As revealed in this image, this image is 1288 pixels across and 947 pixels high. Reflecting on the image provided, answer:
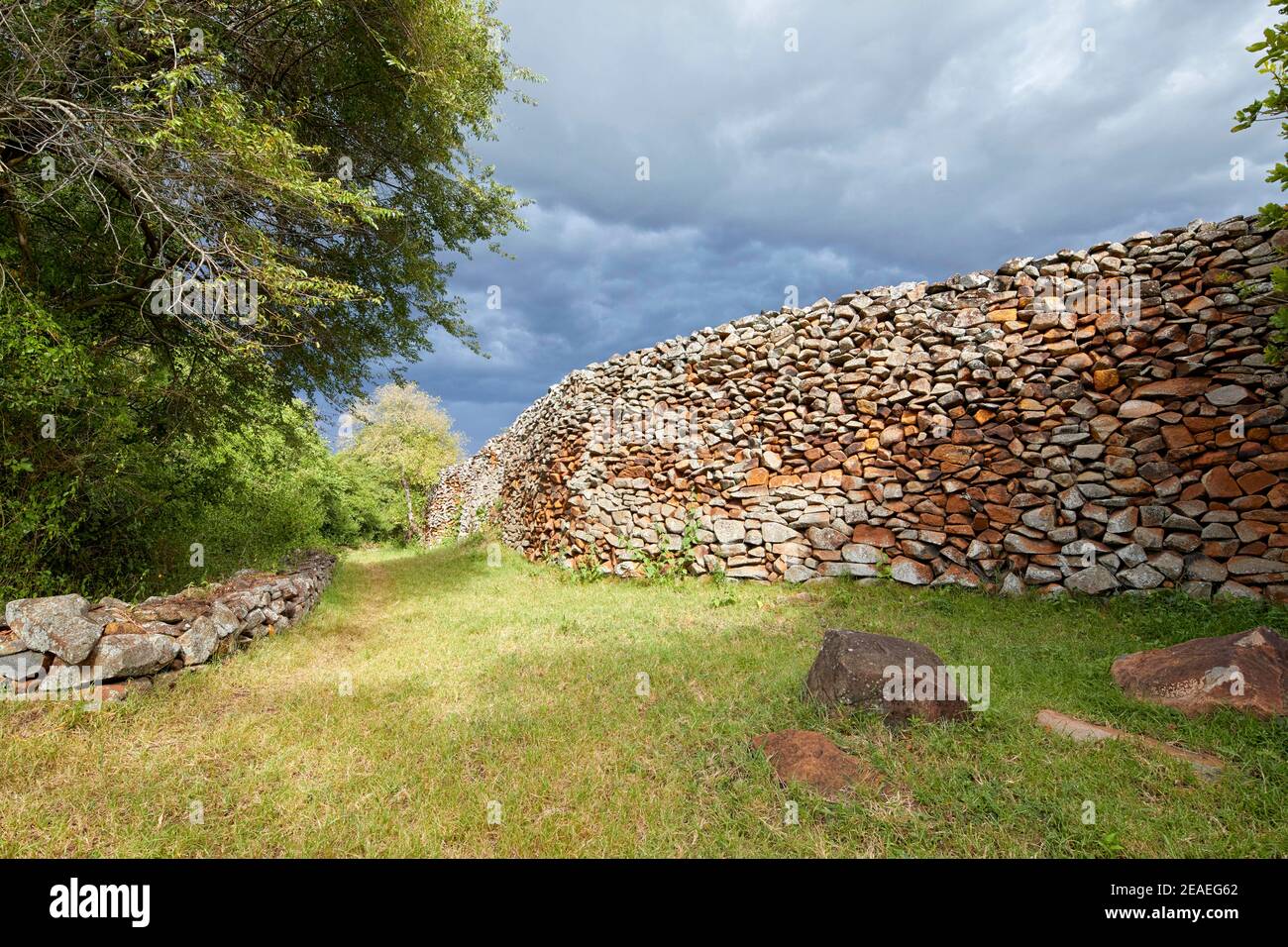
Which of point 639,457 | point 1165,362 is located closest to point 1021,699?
point 1165,362

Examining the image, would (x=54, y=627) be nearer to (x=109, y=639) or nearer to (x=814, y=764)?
(x=109, y=639)

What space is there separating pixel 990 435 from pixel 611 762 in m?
7.30

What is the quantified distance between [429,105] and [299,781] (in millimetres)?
9141

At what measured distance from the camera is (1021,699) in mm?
4262

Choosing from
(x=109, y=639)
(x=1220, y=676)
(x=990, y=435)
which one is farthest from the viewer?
(x=990, y=435)

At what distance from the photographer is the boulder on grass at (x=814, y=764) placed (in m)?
3.22

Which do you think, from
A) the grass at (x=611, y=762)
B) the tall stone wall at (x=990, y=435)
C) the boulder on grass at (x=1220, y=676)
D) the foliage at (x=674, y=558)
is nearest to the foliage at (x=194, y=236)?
the grass at (x=611, y=762)

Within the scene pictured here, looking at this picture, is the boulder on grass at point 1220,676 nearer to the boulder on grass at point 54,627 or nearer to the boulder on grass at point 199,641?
the boulder on grass at point 199,641

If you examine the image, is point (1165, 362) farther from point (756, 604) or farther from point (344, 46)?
point (344, 46)

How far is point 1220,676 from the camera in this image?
155 inches

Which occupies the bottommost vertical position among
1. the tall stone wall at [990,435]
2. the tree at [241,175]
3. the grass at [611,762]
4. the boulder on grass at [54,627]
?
the grass at [611,762]

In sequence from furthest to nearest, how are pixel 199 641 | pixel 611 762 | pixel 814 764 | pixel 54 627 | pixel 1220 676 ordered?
pixel 199 641 → pixel 54 627 → pixel 1220 676 → pixel 611 762 → pixel 814 764

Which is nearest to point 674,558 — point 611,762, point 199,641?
point 611,762

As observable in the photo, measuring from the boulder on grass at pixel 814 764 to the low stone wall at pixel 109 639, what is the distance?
506 cm
